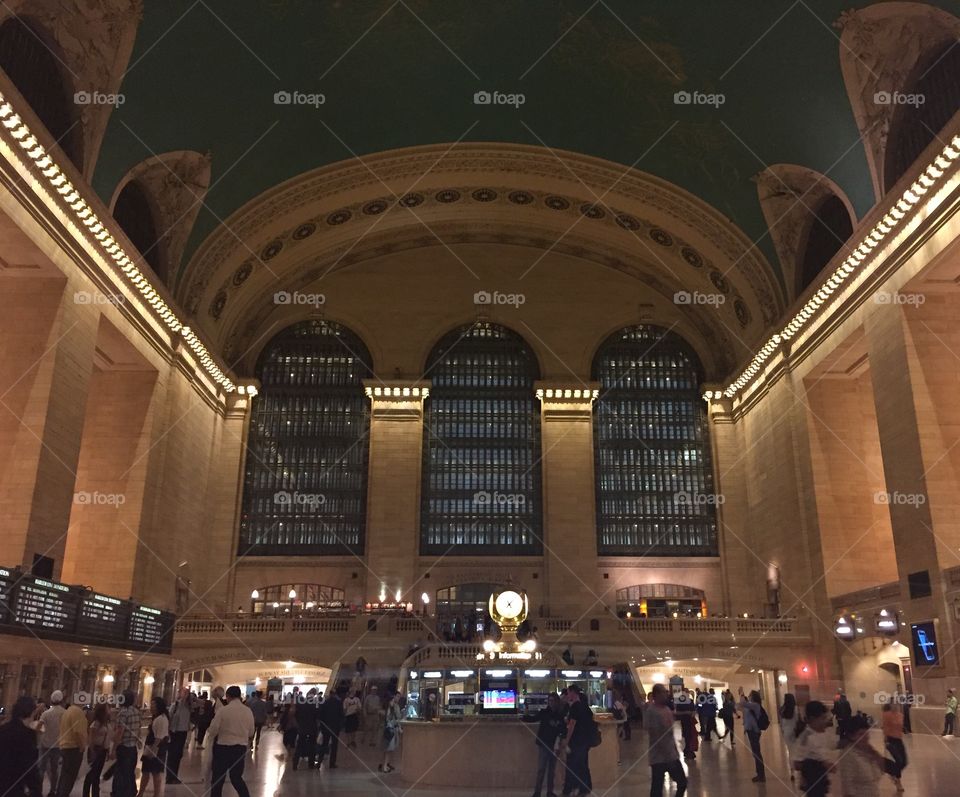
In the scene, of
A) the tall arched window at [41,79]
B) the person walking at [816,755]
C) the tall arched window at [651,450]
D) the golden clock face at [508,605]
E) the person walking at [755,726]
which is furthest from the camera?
the tall arched window at [651,450]

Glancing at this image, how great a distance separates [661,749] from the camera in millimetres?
7723

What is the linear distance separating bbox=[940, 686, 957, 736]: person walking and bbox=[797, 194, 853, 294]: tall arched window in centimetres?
1190

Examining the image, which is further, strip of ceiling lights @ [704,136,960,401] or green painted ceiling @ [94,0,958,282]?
green painted ceiling @ [94,0,958,282]

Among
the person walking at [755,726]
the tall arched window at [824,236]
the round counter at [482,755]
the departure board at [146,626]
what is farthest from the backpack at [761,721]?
the tall arched window at [824,236]

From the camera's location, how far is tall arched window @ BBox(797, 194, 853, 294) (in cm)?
2255

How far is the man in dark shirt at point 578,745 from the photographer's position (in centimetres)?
845

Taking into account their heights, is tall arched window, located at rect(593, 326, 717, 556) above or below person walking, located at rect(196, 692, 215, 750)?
above

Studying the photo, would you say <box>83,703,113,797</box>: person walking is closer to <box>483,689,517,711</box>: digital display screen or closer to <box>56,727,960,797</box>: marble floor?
<box>56,727,960,797</box>: marble floor

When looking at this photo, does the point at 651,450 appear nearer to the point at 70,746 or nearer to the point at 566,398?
the point at 566,398

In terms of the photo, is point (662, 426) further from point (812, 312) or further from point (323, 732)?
point (323, 732)

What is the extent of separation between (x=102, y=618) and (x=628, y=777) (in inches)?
440

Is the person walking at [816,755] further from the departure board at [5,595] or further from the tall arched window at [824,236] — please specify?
the tall arched window at [824,236]

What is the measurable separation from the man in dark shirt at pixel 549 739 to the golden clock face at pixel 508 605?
2751 mm

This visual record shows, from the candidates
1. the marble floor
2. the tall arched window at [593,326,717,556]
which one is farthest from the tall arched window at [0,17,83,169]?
the tall arched window at [593,326,717,556]
